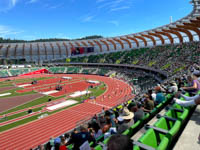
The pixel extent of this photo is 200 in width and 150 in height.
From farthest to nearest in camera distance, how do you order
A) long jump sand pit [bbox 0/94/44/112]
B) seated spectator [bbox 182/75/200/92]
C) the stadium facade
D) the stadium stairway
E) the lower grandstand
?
the stadium facade < long jump sand pit [bbox 0/94/44/112] < seated spectator [bbox 182/75/200/92] < the lower grandstand < the stadium stairway

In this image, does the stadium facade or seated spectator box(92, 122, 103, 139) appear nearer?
seated spectator box(92, 122, 103, 139)

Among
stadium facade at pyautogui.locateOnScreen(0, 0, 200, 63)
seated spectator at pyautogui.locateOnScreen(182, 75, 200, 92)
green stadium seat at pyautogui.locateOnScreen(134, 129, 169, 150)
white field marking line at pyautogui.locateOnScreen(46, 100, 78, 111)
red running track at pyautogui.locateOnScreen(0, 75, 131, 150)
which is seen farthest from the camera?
stadium facade at pyautogui.locateOnScreen(0, 0, 200, 63)

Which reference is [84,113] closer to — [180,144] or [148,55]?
[180,144]

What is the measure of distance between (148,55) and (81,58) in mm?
34934

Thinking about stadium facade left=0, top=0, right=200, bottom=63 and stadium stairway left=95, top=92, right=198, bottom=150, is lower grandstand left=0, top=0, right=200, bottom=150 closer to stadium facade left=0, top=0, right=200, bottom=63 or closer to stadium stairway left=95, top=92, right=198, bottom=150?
stadium stairway left=95, top=92, right=198, bottom=150

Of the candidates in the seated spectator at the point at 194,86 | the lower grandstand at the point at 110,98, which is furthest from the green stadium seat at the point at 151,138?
the seated spectator at the point at 194,86

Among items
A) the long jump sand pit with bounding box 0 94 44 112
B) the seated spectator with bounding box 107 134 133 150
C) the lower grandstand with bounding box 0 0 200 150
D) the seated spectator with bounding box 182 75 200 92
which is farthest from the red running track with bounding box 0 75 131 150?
the seated spectator with bounding box 107 134 133 150

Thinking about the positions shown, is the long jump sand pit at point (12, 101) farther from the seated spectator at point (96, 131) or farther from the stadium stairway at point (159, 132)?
the stadium stairway at point (159, 132)

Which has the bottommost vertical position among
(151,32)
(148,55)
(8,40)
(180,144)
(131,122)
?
(131,122)

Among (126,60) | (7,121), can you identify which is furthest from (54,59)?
(7,121)

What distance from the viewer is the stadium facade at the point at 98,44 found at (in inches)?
1433

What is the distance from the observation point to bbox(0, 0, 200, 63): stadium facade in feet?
119

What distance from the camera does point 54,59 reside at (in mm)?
74250

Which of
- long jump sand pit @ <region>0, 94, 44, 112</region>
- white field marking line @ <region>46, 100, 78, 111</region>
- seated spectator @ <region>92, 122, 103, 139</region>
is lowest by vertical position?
white field marking line @ <region>46, 100, 78, 111</region>
